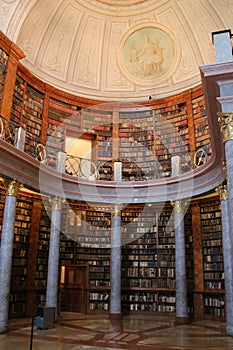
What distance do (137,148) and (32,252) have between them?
15.0 feet

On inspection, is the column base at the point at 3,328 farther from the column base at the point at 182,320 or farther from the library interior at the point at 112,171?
the column base at the point at 182,320

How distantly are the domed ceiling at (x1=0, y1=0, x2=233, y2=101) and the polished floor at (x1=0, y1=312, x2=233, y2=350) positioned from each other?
7.06 metres

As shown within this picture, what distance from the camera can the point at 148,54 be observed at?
1144 cm

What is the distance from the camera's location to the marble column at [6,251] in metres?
6.49

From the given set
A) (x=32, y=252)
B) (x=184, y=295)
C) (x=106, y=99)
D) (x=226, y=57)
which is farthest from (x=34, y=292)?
(x=226, y=57)

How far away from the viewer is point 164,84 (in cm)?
1123

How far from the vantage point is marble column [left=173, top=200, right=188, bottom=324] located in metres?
8.33

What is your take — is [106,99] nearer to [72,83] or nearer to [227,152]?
[72,83]

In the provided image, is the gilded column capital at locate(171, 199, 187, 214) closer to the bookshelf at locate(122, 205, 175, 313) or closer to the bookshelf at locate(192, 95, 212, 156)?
the bookshelf at locate(122, 205, 175, 313)

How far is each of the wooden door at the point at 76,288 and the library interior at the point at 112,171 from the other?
1.5 inches

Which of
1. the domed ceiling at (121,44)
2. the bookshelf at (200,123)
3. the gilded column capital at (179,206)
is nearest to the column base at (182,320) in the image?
the gilded column capital at (179,206)

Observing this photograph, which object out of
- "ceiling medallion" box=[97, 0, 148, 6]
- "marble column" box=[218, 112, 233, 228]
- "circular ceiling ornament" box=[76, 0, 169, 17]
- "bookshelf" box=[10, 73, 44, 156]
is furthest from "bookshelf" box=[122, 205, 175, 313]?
"ceiling medallion" box=[97, 0, 148, 6]

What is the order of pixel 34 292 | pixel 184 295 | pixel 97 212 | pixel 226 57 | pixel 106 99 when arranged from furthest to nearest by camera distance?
1. pixel 106 99
2. pixel 97 212
3. pixel 34 292
4. pixel 184 295
5. pixel 226 57

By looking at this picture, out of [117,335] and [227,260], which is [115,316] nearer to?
[117,335]
